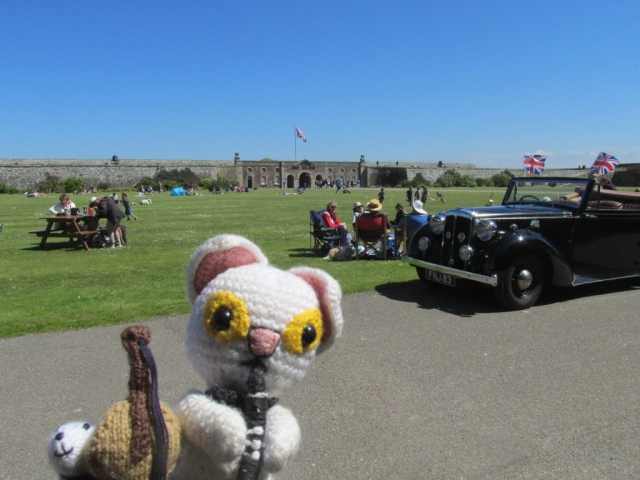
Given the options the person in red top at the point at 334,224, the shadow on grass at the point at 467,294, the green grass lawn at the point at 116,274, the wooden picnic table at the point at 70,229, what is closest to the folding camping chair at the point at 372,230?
the person in red top at the point at 334,224

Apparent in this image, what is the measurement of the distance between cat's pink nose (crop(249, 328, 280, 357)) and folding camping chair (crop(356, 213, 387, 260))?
31.8ft

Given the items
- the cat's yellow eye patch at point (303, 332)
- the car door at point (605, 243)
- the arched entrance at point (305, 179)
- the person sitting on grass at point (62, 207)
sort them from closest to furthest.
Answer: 1. the cat's yellow eye patch at point (303, 332)
2. the car door at point (605, 243)
3. the person sitting on grass at point (62, 207)
4. the arched entrance at point (305, 179)

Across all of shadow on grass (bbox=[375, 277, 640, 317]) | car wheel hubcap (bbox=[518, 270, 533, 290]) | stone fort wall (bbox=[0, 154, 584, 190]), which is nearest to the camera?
car wheel hubcap (bbox=[518, 270, 533, 290])

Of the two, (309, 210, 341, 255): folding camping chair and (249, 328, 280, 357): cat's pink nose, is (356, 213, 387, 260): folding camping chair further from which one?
(249, 328, 280, 357): cat's pink nose

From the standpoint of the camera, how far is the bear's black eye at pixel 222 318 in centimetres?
181

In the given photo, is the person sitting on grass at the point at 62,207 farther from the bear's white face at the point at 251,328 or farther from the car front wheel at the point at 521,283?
the bear's white face at the point at 251,328

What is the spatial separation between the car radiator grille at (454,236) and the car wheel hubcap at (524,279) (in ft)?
2.80

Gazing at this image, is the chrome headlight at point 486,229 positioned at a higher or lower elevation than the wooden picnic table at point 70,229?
higher

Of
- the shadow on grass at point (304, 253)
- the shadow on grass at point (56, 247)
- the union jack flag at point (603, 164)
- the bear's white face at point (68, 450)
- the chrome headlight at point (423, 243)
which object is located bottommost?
the shadow on grass at point (56, 247)

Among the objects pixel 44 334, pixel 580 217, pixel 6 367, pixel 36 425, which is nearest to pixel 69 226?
pixel 44 334

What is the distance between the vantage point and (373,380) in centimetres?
452

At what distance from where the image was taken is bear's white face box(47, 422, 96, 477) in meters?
1.52

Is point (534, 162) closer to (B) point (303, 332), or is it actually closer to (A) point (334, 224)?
(A) point (334, 224)

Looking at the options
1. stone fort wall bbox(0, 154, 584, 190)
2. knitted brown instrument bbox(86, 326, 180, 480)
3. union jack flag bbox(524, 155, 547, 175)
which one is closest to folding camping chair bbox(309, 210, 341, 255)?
union jack flag bbox(524, 155, 547, 175)
